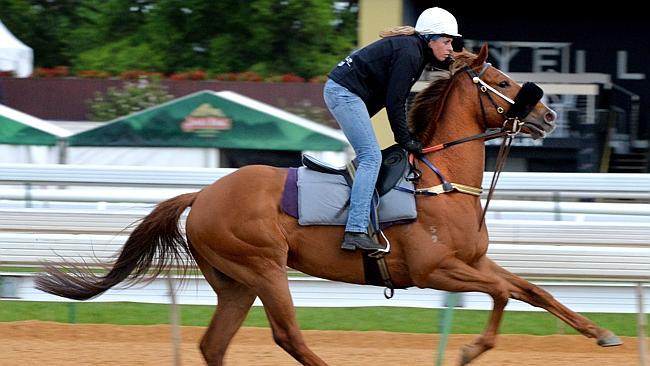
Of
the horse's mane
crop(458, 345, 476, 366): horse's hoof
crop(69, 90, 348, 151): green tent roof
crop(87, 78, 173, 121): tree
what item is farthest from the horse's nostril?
crop(87, 78, 173, 121): tree

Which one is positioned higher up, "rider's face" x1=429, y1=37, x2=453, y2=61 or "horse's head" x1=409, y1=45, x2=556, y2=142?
"rider's face" x1=429, y1=37, x2=453, y2=61

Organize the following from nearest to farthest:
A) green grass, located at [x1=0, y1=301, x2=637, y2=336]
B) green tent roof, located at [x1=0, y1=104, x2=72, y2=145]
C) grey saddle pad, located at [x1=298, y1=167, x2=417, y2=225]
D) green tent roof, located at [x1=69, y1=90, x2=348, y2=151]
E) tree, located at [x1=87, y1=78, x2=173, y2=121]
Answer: grey saddle pad, located at [x1=298, y1=167, x2=417, y2=225], green grass, located at [x1=0, y1=301, x2=637, y2=336], green tent roof, located at [x1=0, y1=104, x2=72, y2=145], green tent roof, located at [x1=69, y1=90, x2=348, y2=151], tree, located at [x1=87, y1=78, x2=173, y2=121]

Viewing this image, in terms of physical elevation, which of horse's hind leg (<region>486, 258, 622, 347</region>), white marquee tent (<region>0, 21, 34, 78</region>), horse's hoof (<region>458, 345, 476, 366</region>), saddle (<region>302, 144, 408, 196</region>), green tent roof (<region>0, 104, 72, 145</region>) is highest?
saddle (<region>302, 144, 408, 196</region>)

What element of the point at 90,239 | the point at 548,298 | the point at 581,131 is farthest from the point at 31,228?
the point at 581,131

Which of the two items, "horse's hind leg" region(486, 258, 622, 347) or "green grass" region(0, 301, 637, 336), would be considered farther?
"green grass" region(0, 301, 637, 336)

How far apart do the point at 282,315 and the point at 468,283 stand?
99 cm

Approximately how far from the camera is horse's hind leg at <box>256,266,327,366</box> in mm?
6242

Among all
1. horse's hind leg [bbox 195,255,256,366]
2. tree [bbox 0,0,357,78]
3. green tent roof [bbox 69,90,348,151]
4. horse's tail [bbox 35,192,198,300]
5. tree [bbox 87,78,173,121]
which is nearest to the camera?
horse's hind leg [bbox 195,255,256,366]

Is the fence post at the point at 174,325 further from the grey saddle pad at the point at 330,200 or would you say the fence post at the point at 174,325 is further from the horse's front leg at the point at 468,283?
the horse's front leg at the point at 468,283

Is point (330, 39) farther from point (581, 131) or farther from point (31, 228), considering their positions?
point (31, 228)

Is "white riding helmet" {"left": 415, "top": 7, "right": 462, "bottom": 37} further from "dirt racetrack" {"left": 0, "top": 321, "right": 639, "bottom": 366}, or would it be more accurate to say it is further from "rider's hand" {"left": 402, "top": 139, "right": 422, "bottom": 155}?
"dirt racetrack" {"left": 0, "top": 321, "right": 639, "bottom": 366}

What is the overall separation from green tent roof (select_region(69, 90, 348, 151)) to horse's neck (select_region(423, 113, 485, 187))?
31.4 feet

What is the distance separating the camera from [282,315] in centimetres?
628

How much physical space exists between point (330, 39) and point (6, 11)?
957cm
